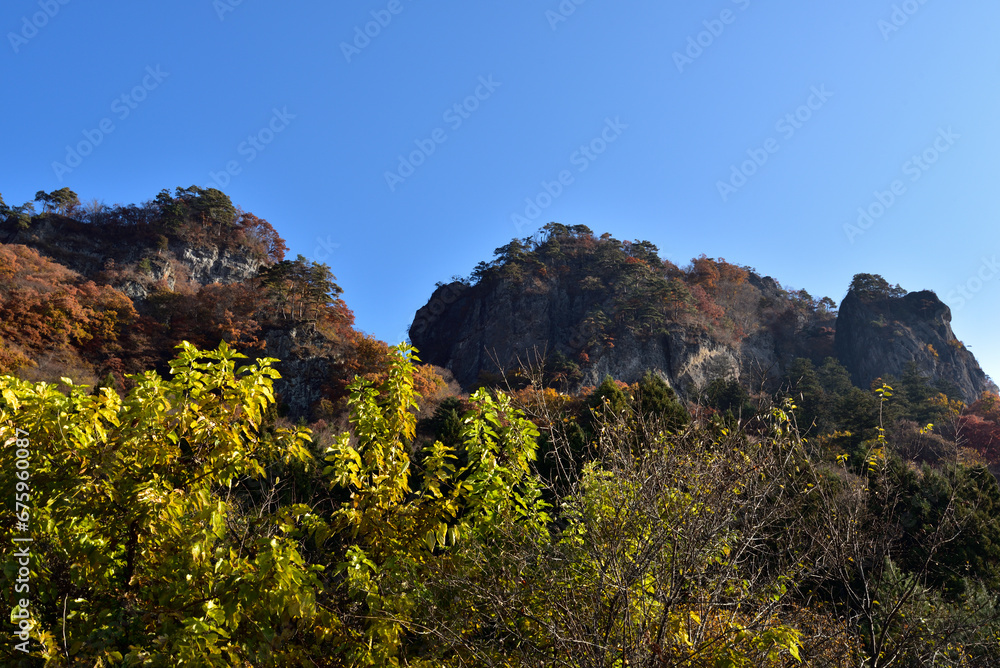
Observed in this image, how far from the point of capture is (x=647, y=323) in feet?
129

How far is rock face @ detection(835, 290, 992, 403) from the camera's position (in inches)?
1725

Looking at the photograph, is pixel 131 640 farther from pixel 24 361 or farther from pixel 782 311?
pixel 782 311

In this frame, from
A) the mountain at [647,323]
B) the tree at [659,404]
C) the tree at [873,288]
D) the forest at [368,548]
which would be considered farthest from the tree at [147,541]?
the tree at [873,288]

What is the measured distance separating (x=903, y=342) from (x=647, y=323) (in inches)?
897

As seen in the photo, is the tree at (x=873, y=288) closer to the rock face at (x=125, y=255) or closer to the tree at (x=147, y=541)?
the rock face at (x=125, y=255)

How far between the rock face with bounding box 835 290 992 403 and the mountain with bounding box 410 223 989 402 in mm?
98

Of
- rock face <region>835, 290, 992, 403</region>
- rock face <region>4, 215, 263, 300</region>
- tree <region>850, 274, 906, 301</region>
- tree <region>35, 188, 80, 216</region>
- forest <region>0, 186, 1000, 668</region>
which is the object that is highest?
tree <region>35, 188, 80, 216</region>

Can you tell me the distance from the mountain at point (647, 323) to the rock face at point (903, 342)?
0.10 metres

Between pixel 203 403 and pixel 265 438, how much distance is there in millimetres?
503

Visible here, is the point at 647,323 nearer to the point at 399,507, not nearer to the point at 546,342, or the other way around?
the point at 546,342

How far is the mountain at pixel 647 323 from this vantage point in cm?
3859

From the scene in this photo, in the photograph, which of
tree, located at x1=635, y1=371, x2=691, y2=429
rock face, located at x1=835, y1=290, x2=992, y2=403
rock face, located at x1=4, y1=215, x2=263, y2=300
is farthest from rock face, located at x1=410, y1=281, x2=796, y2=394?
tree, located at x1=635, y1=371, x2=691, y2=429

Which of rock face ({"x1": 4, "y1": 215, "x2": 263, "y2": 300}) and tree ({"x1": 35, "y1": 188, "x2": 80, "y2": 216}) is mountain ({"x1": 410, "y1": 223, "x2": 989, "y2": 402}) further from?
tree ({"x1": 35, "y1": 188, "x2": 80, "y2": 216})

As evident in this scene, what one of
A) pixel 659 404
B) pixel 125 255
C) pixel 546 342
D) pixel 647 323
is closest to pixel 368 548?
pixel 659 404
